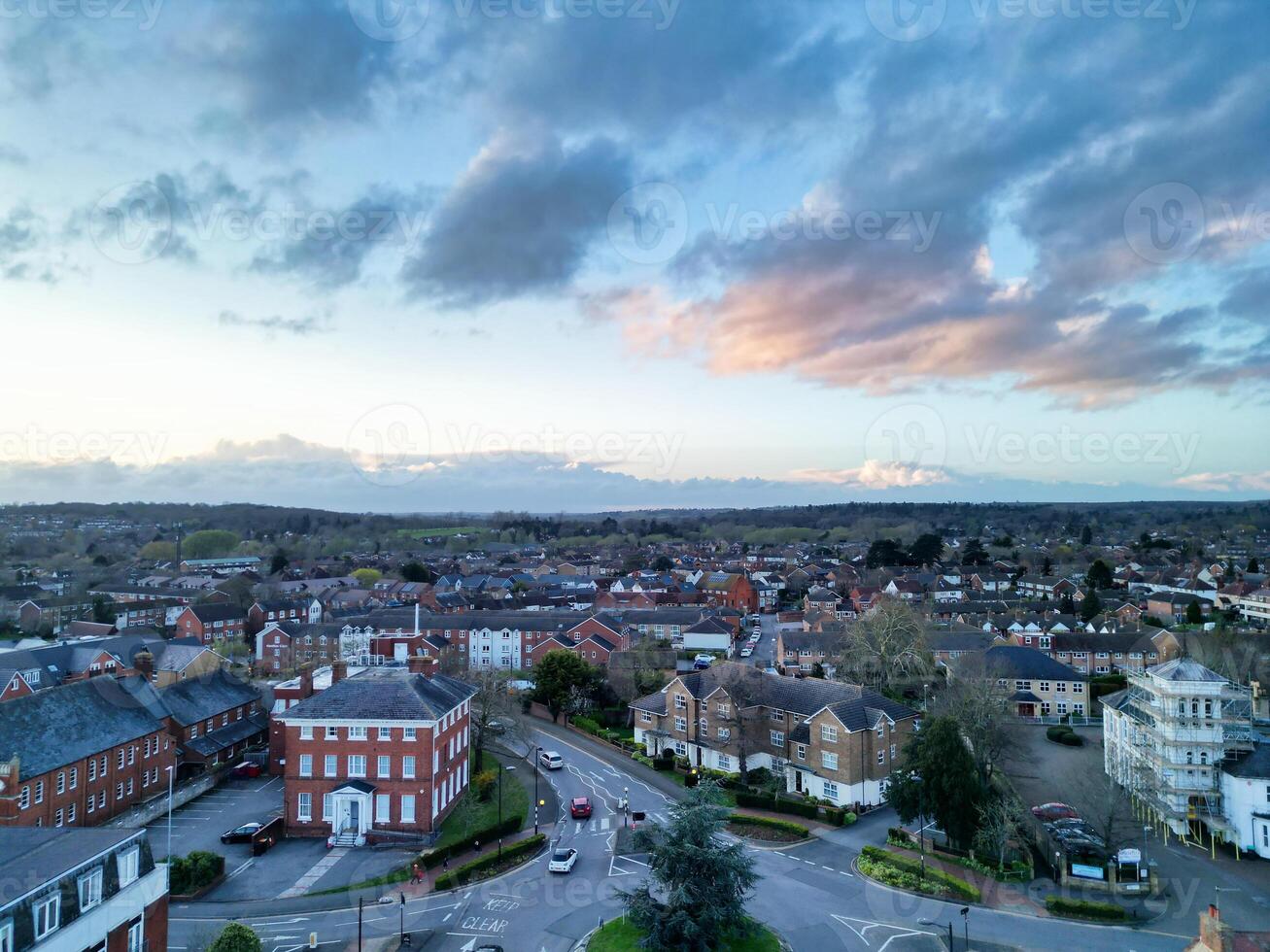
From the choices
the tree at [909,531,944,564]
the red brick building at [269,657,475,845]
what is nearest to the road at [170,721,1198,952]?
the red brick building at [269,657,475,845]

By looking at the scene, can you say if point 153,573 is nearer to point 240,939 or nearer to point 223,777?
point 223,777

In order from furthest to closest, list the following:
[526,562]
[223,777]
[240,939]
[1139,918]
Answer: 1. [526,562]
2. [223,777]
3. [1139,918]
4. [240,939]

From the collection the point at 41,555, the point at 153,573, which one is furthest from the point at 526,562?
the point at 41,555

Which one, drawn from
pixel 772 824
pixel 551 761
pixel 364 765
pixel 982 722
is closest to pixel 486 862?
pixel 364 765

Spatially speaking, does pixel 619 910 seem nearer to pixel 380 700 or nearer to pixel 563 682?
pixel 380 700

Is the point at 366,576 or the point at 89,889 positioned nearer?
the point at 89,889
